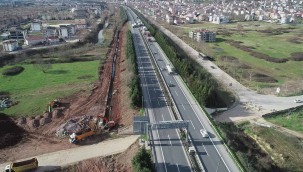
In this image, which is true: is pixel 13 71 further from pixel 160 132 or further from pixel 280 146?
pixel 280 146

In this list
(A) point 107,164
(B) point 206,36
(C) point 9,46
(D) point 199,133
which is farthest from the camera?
(B) point 206,36

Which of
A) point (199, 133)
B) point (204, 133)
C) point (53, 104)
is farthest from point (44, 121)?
point (204, 133)

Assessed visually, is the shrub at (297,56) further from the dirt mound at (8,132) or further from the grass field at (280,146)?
the dirt mound at (8,132)

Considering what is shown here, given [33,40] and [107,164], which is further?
[33,40]

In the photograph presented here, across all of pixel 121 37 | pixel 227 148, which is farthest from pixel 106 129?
pixel 121 37

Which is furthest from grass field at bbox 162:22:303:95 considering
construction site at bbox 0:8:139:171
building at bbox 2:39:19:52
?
building at bbox 2:39:19:52

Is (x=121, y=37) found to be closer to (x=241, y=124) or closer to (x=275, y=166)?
(x=241, y=124)
